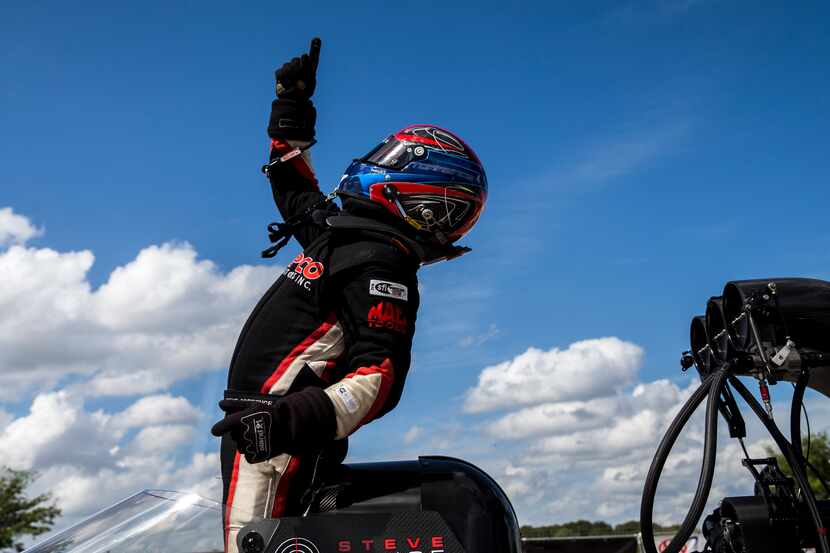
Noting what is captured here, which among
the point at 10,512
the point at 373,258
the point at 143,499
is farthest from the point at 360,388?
the point at 10,512

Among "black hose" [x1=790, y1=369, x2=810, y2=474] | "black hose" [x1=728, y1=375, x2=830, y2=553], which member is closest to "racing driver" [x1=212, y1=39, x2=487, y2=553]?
"black hose" [x1=728, y1=375, x2=830, y2=553]

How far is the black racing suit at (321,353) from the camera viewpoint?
330 cm

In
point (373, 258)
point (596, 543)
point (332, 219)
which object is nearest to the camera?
point (373, 258)

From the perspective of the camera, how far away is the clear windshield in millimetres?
3189

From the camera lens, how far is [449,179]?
396cm

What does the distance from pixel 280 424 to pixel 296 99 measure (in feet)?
6.46

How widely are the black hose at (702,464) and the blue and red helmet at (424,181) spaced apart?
1.36 metres

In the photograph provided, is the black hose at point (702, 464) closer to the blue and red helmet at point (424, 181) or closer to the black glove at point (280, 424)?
the blue and red helmet at point (424, 181)

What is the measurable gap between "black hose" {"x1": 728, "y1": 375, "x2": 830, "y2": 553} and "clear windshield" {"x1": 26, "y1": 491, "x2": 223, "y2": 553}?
2463mm

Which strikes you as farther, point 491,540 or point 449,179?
point 449,179

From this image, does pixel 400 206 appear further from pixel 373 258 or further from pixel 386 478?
pixel 386 478

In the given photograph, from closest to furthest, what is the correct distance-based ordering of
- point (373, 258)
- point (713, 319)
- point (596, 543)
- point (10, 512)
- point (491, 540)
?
1. point (491, 540)
2. point (373, 258)
3. point (713, 319)
4. point (596, 543)
5. point (10, 512)

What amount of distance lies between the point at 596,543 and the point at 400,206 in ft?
36.0

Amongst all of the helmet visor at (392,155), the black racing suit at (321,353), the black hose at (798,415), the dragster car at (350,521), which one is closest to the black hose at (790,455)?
the black hose at (798,415)
